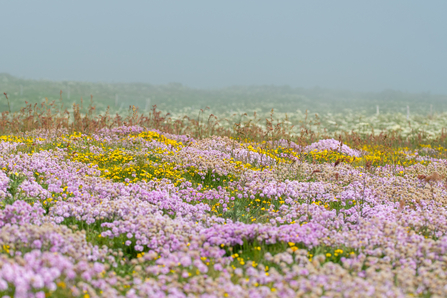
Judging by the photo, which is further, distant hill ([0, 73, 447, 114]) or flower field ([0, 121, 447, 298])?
distant hill ([0, 73, 447, 114])

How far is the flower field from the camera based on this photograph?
11.3 feet

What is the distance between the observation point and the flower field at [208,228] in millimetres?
3447

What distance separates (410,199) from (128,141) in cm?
829

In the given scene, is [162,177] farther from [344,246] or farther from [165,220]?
[344,246]

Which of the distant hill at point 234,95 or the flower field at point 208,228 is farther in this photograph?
the distant hill at point 234,95

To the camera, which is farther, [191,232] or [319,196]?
[319,196]

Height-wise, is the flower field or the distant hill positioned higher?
the distant hill

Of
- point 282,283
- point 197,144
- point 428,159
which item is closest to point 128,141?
point 197,144

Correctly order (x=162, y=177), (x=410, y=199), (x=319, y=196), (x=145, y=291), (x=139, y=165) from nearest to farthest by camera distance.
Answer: (x=145, y=291) < (x=410, y=199) < (x=319, y=196) < (x=162, y=177) < (x=139, y=165)

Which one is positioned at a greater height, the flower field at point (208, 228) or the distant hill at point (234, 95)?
the distant hill at point (234, 95)

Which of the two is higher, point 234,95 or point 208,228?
point 234,95

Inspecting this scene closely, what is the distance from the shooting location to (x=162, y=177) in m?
8.34

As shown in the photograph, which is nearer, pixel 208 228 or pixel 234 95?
pixel 208 228

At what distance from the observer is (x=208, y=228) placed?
548 centimetres
